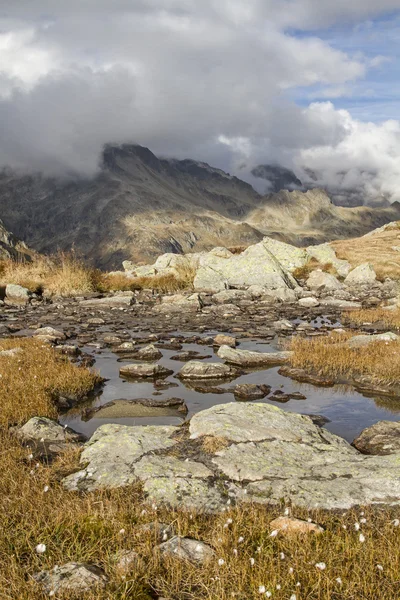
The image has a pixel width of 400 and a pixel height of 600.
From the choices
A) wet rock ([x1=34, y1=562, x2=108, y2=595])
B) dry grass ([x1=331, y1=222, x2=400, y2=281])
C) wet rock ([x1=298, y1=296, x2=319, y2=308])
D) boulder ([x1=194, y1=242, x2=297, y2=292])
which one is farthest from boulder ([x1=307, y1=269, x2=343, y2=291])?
wet rock ([x1=34, y1=562, x2=108, y2=595])

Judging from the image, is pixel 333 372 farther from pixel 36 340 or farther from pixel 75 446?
pixel 36 340

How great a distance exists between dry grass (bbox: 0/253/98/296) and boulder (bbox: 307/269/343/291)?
21.2 meters

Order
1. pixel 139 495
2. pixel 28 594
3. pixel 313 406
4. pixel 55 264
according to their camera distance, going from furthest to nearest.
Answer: pixel 55 264
pixel 313 406
pixel 139 495
pixel 28 594

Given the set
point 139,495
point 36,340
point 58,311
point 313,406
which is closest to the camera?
point 139,495

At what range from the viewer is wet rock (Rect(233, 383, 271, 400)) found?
14.1 meters

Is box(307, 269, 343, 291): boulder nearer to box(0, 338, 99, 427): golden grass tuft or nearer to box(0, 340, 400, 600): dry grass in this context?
box(0, 338, 99, 427): golden grass tuft

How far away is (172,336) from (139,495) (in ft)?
55.6

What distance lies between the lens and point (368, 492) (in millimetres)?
7301

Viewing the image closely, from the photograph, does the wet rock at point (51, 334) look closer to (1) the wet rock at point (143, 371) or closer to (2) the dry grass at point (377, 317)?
(1) the wet rock at point (143, 371)

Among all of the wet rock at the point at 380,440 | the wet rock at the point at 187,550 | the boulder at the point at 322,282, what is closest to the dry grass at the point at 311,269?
the boulder at the point at 322,282

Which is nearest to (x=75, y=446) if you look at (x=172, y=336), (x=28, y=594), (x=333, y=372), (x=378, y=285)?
(x=28, y=594)

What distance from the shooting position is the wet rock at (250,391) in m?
14.1

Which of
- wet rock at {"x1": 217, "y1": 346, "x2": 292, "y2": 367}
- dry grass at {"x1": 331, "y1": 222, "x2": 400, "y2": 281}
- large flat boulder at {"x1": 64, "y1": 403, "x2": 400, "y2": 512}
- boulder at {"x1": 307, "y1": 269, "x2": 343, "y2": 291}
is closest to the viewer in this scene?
large flat boulder at {"x1": 64, "y1": 403, "x2": 400, "y2": 512}

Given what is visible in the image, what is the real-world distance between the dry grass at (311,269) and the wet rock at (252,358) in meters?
38.1
